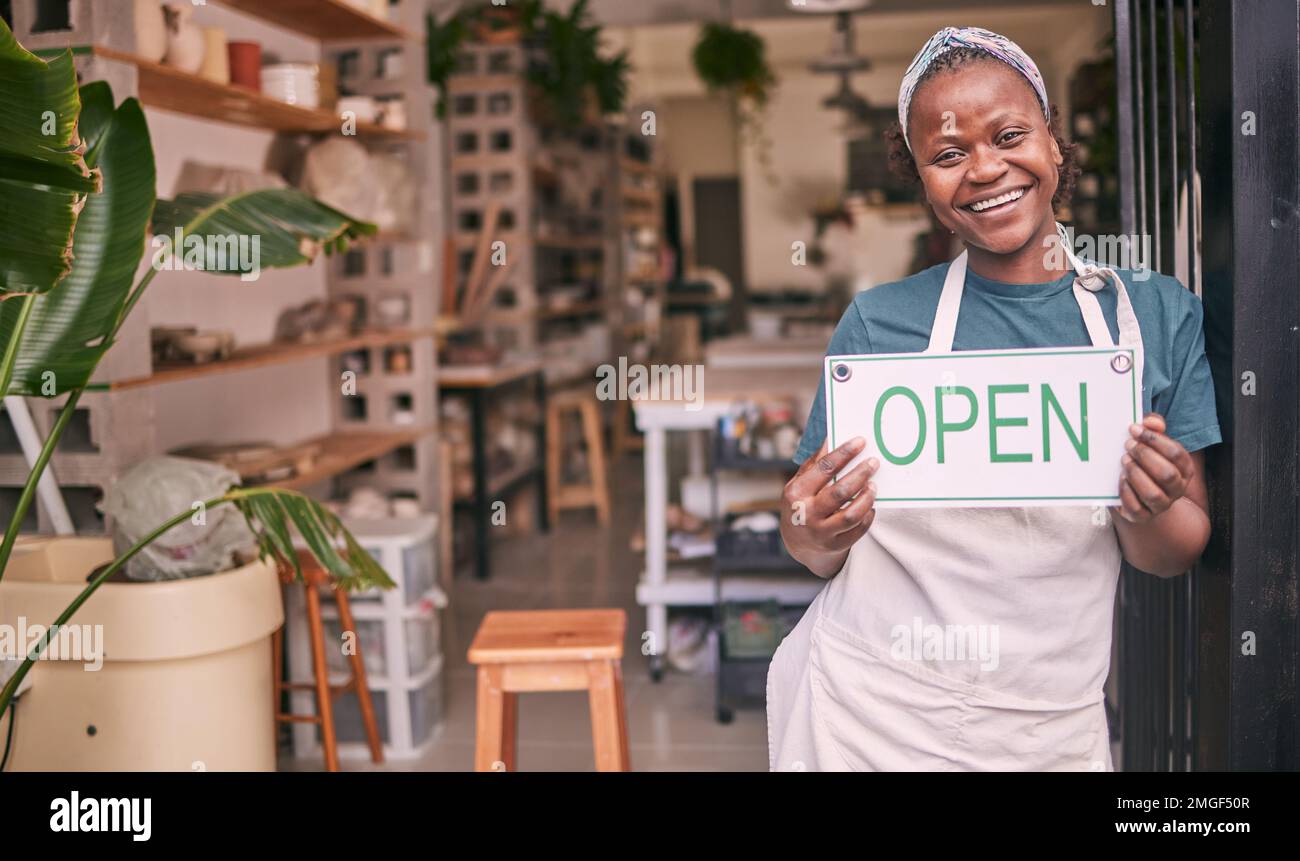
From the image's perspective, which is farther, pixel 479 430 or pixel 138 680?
pixel 479 430

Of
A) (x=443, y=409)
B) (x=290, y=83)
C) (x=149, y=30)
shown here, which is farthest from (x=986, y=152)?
(x=443, y=409)

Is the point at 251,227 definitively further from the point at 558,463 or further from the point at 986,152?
the point at 558,463

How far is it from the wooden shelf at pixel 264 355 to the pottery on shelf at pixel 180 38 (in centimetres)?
79

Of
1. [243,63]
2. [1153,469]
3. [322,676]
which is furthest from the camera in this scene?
[243,63]

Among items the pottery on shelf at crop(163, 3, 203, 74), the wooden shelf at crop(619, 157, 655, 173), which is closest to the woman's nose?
the pottery on shelf at crop(163, 3, 203, 74)

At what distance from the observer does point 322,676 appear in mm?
3490

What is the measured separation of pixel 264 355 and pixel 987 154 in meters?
2.87

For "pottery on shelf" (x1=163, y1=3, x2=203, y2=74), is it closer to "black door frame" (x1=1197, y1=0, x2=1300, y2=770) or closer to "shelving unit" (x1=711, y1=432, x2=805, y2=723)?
"shelving unit" (x1=711, y1=432, x2=805, y2=723)

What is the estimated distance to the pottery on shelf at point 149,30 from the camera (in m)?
3.19

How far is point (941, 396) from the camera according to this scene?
1540mm

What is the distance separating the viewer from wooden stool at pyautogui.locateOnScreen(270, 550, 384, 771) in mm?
3482

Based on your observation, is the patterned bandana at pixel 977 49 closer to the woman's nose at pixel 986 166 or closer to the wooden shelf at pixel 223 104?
the woman's nose at pixel 986 166

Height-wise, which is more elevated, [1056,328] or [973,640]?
[1056,328]
